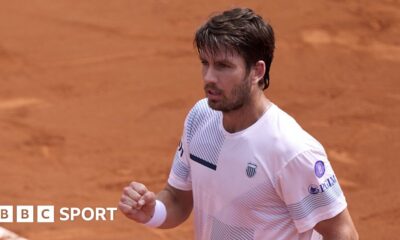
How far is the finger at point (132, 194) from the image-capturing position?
4074mm

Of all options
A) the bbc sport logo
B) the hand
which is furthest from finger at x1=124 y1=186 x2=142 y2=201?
the bbc sport logo

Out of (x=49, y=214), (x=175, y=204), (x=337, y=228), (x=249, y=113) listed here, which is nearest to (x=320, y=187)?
(x=337, y=228)

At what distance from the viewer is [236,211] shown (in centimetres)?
404

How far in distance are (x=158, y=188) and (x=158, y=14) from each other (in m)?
2.29

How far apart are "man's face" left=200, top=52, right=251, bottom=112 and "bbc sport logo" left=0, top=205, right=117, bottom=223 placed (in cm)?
357

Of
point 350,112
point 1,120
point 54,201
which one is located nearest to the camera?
point 54,201

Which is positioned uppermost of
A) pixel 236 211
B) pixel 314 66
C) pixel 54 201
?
pixel 236 211

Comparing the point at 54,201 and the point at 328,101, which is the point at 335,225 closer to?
the point at 54,201

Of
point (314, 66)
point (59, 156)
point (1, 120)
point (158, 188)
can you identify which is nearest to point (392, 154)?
point (314, 66)

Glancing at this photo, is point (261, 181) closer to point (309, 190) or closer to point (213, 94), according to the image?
point (309, 190)

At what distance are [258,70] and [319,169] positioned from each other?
496 mm

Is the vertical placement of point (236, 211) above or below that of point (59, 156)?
above

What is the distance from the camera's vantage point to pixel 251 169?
3.96 metres

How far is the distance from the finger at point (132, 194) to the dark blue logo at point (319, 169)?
2.58ft
